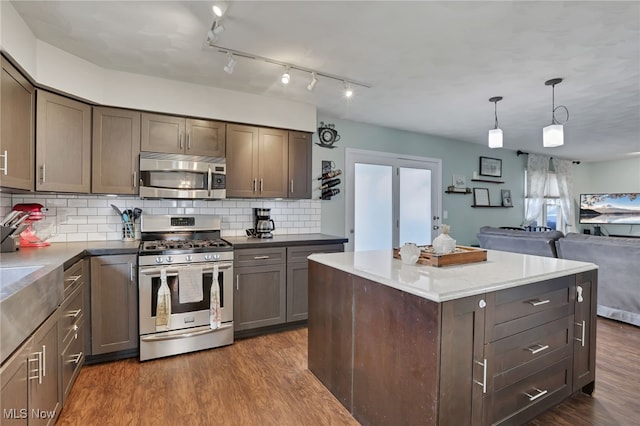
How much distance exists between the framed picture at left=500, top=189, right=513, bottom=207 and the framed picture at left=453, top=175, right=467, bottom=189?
1.15 meters

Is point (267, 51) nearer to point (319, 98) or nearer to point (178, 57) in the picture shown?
point (178, 57)

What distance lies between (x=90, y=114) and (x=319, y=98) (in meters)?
2.13

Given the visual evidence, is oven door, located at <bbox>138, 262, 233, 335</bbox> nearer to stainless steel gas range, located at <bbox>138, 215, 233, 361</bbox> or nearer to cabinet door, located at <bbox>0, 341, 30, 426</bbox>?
stainless steel gas range, located at <bbox>138, 215, 233, 361</bbox>

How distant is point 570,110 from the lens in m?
3.79

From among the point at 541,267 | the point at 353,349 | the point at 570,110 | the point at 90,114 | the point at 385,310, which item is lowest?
the point at 353,349

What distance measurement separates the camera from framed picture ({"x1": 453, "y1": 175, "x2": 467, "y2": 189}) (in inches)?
214

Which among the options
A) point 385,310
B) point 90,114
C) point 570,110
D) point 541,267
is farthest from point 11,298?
point 570,110

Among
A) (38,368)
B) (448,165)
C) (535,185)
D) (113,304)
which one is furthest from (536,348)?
(535,185)

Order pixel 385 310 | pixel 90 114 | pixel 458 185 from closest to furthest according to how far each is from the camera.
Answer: pixel 385 310, pixel 90 114, pixel 458 185

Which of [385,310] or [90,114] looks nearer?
[385,310]

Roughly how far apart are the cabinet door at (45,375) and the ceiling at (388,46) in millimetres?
1856

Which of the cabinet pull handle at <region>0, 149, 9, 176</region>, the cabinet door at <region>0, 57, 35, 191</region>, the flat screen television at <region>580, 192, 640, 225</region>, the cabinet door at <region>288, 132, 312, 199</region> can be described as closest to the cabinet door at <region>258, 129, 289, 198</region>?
the cabinet door at <region>288, 132, 312, 199</region>

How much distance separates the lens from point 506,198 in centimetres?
618

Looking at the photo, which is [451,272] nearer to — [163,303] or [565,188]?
[163,303]
